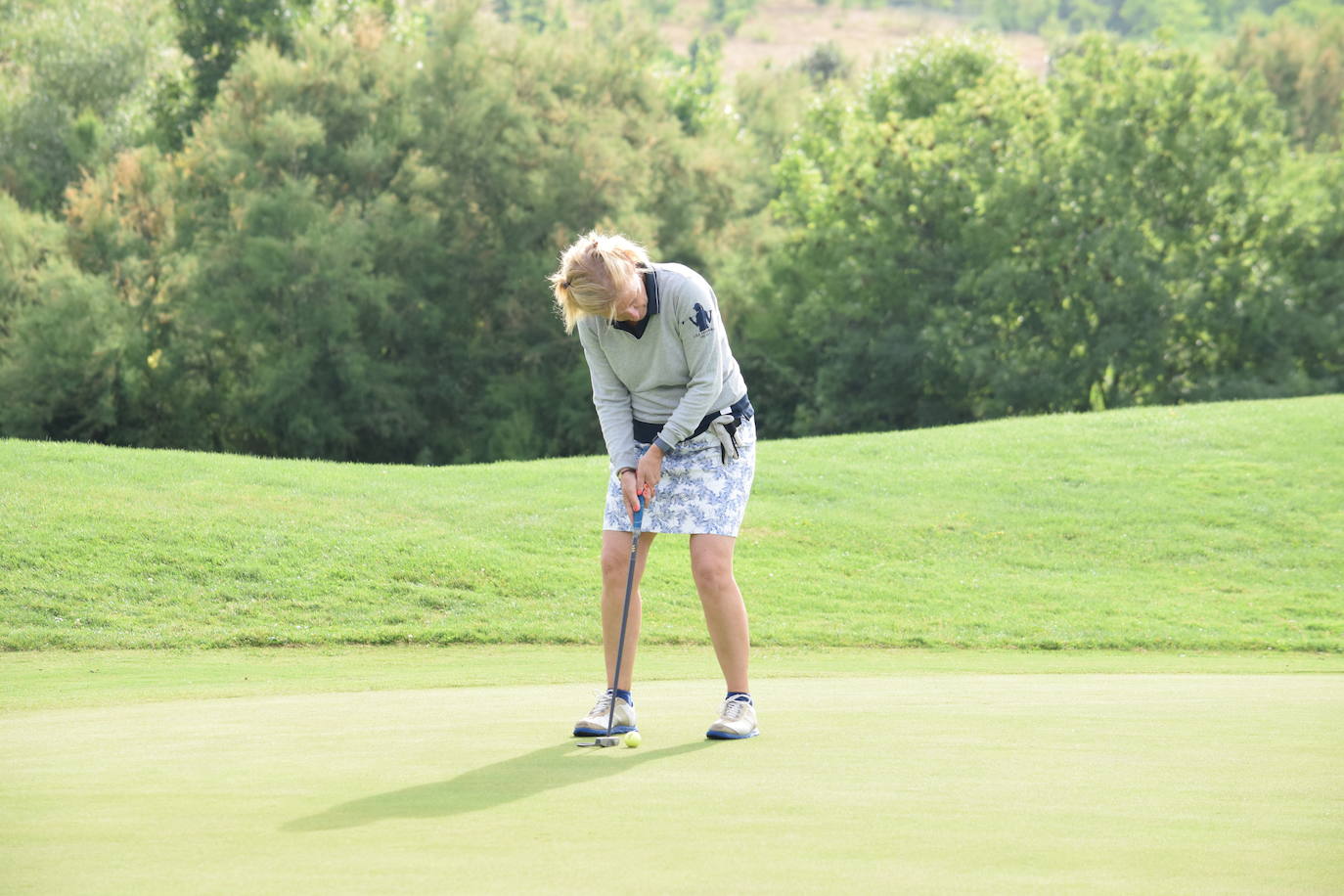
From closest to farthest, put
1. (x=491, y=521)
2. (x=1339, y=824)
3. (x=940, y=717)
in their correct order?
(x=1339, y=824) < (x=940, y=717) < (x=491, y=521)

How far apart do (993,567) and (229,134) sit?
28686 millimetres

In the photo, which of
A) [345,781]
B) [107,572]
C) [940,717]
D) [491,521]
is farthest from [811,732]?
[491,521]

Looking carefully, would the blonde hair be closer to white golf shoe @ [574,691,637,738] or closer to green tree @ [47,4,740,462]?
white golf shoe @ [574,691,637,738]

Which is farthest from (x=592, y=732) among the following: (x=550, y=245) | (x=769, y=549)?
(x=550, y=245)

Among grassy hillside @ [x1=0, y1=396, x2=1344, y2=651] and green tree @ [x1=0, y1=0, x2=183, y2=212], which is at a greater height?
green tree @ [x1=0, y1=0, x2=183, y2=212]

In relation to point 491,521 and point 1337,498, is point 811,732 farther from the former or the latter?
point 1337,498

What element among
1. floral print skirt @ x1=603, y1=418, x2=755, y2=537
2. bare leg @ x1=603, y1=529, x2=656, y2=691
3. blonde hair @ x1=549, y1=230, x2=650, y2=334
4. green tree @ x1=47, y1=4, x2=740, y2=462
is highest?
green tree @ x1=47, y1=4, x2=740, y2=462

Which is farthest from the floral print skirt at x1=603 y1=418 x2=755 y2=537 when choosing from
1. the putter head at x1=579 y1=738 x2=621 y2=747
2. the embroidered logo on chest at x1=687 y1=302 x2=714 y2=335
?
the putter head at x1=579 y1=738 x2=621 y2=747

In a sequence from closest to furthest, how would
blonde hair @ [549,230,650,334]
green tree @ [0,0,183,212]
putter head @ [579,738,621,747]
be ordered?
putter head @ [579,738,621,747], blonde hair @ [549,230,650,334], green tree @ [0,0,183,212]

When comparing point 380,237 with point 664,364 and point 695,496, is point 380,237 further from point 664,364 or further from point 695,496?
point 695,496

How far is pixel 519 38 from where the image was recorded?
43.1 metres

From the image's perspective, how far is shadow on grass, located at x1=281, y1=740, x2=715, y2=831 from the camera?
400 centimetres

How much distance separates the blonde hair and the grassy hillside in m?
7.34

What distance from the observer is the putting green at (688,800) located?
10.8 feet
